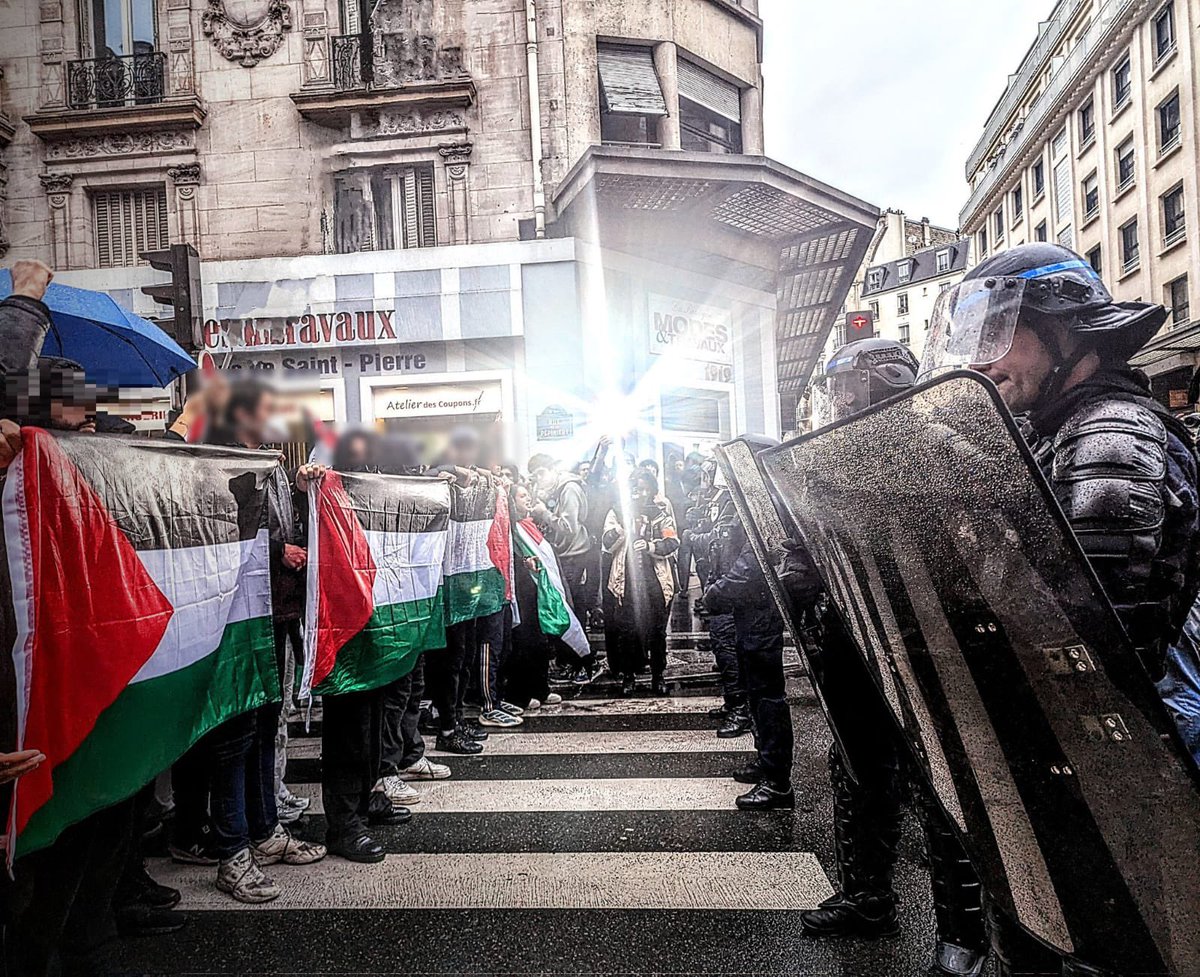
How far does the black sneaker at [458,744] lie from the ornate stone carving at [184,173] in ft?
38.2

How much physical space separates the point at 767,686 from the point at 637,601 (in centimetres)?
279

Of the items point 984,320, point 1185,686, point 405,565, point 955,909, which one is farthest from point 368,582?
point 1185,686

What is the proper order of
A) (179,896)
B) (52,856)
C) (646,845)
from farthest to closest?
(646,845)
(179,896)
(52,856)

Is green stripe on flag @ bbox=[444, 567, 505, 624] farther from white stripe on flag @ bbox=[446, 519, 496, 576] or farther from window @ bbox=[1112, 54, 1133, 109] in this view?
window @ bbox=[1112, 54, 1133, 109]

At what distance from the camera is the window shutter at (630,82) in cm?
1460

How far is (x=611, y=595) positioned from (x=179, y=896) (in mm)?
4278

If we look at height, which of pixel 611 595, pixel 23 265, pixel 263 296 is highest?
pixel 263 296

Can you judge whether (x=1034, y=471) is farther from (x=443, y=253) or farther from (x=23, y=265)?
(x=443, y=253)

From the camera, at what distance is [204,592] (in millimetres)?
3072

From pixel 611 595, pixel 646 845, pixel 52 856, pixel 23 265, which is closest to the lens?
pixel 52 856

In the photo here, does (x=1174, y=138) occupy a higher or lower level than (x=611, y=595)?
higher

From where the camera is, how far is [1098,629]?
115 centimetres

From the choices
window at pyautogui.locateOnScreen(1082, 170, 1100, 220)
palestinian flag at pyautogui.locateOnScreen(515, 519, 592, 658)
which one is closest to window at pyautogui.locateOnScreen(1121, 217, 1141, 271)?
window at pyautogui.locateOnScreen(1082, 170, 1100, 220)

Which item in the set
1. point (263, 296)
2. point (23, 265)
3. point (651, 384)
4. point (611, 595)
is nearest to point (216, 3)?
point (263, 296)
